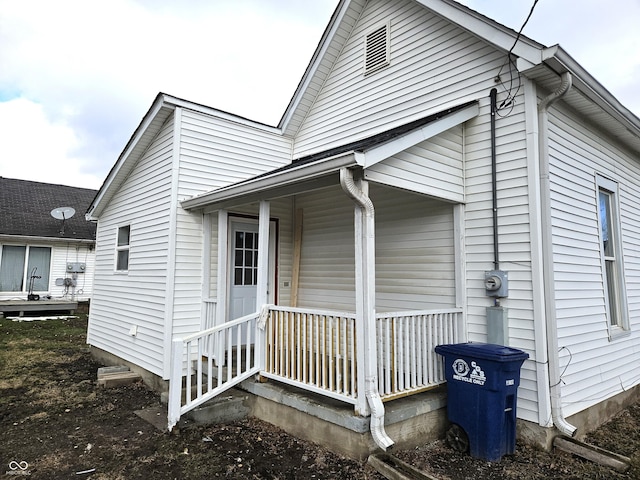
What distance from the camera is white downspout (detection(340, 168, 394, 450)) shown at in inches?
134

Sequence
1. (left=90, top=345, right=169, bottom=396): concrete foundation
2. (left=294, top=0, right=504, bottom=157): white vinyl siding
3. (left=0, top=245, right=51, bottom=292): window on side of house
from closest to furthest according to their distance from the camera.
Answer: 1. (left=294, top=0, right=504, bottom=157): white vinyl siding
2. (left=90, top=345, right=169, bottom=396): concrete foundation
3. (left=0, top=245, right=51, bottom=292): window on side of house

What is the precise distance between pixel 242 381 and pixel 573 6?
21.3ft

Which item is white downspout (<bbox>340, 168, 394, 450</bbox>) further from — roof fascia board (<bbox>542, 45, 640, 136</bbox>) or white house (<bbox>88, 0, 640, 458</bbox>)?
roof fascia board (<bbox>542, 45, 640, 136</bbox>)

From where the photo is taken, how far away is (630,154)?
20.7 ft

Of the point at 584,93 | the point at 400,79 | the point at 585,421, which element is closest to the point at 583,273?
the point at 585,421

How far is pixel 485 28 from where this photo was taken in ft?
14.8

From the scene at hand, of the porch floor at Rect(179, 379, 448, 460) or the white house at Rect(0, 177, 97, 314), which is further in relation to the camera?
the white house at Rect(0, 177, 97, 314)

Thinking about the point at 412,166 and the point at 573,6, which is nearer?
the point at 412,166

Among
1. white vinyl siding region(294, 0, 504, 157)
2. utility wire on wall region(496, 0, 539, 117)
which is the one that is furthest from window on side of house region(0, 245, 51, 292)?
utility wire on wall region(496, 0, 539, 117)

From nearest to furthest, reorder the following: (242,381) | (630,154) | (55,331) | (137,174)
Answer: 1. (242,381)
2. (630,154)
3. (137,174)
4. (55,331)

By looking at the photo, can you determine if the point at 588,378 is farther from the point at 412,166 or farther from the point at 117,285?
the point at 117,285

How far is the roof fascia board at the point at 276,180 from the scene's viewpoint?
358cm

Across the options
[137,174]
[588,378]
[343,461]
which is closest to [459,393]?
[343,461]

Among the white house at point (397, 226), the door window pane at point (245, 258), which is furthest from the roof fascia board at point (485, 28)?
the door window pane at point (245, 258)
